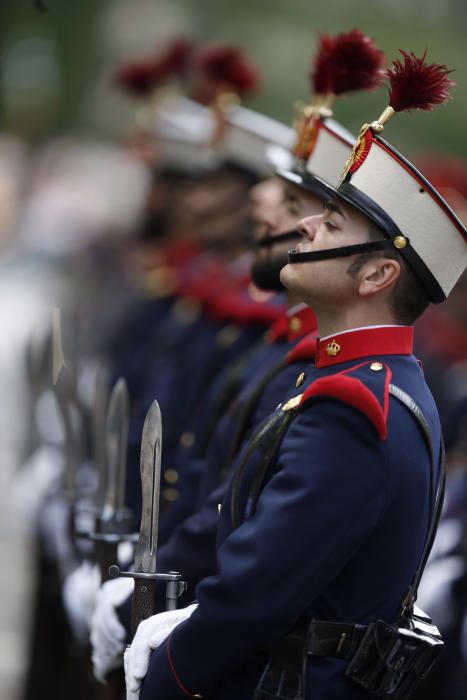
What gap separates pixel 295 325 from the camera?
12.8 feet

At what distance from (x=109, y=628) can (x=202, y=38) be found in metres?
12.4

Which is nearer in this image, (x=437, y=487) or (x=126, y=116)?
(x=437, y=487)

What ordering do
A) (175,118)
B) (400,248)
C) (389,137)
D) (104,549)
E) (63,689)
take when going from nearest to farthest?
1. (400,248)
2. (104,549)
3. (63,689)
4. (175,118)
5. (389,137)

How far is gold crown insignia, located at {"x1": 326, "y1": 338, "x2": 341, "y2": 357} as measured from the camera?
3.05m

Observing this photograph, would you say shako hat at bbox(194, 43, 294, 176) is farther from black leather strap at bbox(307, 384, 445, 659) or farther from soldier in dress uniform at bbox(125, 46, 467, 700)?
black leather strap at bbox(307, 384, 445, 659)

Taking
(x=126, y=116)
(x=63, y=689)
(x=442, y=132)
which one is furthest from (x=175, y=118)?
(x=126, y=116)

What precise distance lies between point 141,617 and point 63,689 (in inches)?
106

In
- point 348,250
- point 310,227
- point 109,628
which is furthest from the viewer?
point 109,628

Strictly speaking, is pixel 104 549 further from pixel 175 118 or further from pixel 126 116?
pixel 126 116

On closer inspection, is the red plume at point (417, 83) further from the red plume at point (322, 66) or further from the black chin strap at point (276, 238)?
the black chin strap at point (276, 238)

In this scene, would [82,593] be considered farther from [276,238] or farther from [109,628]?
[276,238]

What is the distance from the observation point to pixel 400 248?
3008 millimetres

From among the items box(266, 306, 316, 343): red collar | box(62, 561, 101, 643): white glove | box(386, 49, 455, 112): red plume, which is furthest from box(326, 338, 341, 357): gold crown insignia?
box(62, 561, 101, 643): white glove

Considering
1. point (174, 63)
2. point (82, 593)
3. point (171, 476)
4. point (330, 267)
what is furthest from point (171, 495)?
point (174, 63)
